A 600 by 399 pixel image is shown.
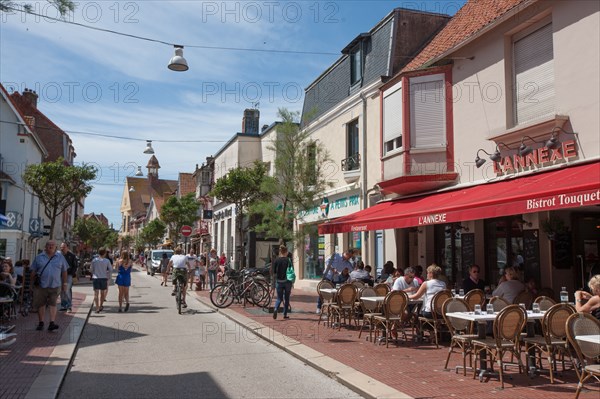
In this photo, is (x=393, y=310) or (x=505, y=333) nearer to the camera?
(x=505, y=333)

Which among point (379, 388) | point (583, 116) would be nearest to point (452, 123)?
point (583, 116)

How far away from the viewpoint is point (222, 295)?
49.6 feet

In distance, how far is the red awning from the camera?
295 inches

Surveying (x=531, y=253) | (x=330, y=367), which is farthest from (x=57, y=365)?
(x=531, y=253)

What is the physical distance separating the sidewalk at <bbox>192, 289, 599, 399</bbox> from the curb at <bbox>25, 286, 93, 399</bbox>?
343 cm

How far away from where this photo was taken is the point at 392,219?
11852 millimetres

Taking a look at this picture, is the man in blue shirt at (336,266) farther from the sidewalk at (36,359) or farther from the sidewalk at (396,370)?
the sidewalk at (36,359)

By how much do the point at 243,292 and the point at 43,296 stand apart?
236 inches

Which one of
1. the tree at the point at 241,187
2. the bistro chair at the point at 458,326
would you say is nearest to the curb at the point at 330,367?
the bistro chair at the point at 458,326

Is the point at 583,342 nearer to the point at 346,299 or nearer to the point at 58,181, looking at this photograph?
the point at 346,299

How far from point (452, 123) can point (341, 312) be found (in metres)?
5.67

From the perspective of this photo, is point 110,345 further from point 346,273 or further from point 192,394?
point 346,273

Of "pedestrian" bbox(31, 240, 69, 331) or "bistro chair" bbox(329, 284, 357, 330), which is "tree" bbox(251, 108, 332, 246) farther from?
"pedestrian" bbox(31, 240, 69, 331)

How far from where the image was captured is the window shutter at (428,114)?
13.6m
